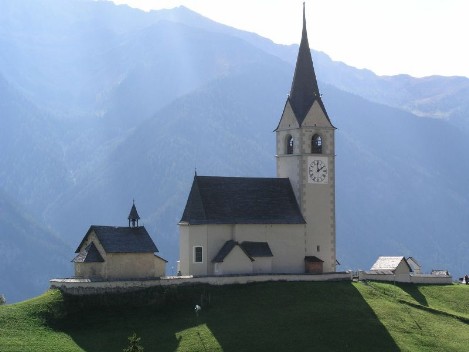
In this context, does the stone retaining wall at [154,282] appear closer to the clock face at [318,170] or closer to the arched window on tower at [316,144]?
the clock face at [318,170]

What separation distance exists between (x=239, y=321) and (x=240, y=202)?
1659 cm

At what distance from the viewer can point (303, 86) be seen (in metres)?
87.2

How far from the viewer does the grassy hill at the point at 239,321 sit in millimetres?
62312

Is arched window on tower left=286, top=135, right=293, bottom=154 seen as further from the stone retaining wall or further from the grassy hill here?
the grassy hill

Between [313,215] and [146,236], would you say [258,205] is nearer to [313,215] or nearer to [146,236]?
[313,215]

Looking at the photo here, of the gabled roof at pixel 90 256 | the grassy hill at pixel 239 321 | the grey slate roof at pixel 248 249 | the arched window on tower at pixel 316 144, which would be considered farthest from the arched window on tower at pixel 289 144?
the gabled roof at pixel 90 256

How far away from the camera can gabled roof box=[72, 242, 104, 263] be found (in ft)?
238

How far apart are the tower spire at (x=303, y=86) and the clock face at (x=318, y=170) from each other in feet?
12.2

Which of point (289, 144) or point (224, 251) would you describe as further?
point (289, 144)

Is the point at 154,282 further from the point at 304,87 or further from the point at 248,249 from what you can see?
the point at 304,87

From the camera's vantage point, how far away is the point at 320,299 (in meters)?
71.9

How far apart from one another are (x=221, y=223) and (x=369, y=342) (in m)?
19.2

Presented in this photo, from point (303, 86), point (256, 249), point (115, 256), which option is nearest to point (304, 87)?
point (303, 86)

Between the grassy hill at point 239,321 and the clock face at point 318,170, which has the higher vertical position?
the clock face at point 318,170
